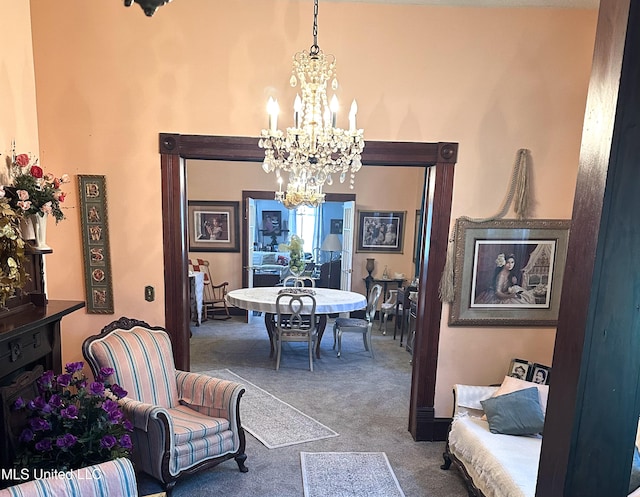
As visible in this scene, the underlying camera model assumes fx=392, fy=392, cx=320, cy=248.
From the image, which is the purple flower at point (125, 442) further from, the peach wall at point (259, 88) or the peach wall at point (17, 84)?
the peach wall at point (17, 84)

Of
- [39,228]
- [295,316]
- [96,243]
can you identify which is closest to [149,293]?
[96,243]

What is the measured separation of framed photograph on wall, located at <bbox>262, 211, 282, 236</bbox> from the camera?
8.77 meters

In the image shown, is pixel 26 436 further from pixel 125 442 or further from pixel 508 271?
pixel 508 271

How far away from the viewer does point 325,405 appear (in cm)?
379

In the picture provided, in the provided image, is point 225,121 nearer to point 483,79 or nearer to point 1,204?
point 1,204

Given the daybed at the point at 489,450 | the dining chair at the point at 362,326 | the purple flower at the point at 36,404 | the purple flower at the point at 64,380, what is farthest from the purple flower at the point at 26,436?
the dining chair at the point at 362,326

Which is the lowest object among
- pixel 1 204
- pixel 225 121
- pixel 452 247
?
pixel 452 247

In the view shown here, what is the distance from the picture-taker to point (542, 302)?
3.07 metres

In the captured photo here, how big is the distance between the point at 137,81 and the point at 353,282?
5072 mm

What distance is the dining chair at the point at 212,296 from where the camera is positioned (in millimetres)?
6784

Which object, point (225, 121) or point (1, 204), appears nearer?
point (1, 204)

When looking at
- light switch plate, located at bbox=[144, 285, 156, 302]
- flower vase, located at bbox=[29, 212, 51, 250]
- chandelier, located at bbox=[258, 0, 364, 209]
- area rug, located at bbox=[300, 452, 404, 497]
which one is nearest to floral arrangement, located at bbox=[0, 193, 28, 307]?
flower vase, located at bbox=[29, 212, 51, 250]

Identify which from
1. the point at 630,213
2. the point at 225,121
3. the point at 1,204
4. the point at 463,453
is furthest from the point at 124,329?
the point at 630,213

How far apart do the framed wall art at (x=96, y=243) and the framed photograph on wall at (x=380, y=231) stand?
15.4 ft
